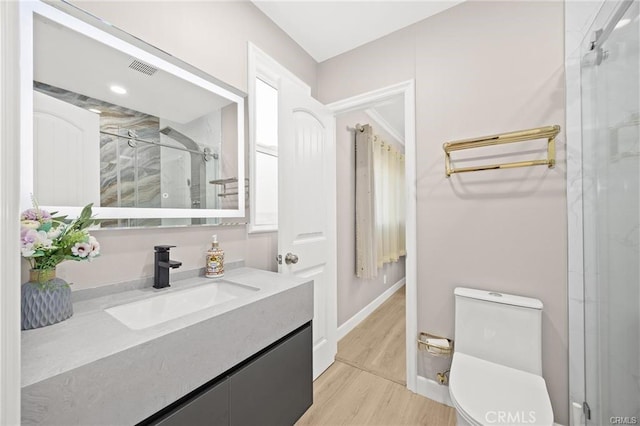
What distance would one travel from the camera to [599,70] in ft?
3.94

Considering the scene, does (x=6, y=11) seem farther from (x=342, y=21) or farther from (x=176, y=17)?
(x=342, y=21)

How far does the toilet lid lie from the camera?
1017 millimetres

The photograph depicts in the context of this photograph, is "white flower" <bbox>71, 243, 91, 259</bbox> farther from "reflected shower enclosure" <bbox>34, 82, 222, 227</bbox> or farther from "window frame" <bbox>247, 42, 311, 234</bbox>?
"window frame" <bbox>247, 42, 311, 234</bbox>

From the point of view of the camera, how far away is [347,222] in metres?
2.64

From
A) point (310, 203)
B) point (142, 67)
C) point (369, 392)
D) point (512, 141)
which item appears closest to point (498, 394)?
point (369, 392)

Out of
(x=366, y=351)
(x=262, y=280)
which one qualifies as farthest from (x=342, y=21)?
(x=366, y=351)

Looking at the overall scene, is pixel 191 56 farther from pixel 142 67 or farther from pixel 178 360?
pixel 178 360

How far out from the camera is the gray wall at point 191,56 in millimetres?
1021

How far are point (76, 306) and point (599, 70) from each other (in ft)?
7.86

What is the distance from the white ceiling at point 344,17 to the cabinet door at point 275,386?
1964mm

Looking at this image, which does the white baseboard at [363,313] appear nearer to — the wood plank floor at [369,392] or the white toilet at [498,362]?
the wood plank floor at [369,392]

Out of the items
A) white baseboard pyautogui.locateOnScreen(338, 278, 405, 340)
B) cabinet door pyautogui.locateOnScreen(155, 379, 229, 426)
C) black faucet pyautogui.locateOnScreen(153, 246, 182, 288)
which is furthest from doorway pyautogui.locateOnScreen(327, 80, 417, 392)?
black faucet pyautogui.locateOnScreen(153, 246, 182, 288)

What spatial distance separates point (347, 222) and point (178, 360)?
6.76 ft

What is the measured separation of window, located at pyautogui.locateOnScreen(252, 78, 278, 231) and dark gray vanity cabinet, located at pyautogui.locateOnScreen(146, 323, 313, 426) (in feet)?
2.60
